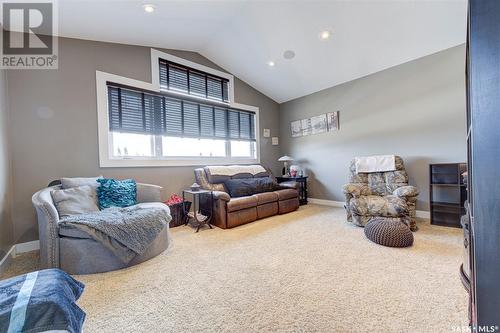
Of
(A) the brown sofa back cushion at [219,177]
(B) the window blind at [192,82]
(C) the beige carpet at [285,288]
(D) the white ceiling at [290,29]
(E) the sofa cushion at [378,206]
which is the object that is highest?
(D) the white ceiling at [290,29]

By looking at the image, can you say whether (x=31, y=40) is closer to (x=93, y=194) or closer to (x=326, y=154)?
(x=93, y=194)

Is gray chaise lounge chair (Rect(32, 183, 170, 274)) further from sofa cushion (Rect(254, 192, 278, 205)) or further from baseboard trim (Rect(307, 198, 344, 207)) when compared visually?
baseboard trim (Rect(307, 198, 344, 207))

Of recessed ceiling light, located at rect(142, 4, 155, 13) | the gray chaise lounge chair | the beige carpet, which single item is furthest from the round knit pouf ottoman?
recessed ceiling light, located at rect(142, 4, 155, 13)

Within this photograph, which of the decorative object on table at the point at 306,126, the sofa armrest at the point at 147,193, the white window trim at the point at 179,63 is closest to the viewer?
the sofa armrest at the point at 147,193

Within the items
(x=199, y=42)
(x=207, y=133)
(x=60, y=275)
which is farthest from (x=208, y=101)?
(x=60, y=275)

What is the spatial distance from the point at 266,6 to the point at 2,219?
4.15m

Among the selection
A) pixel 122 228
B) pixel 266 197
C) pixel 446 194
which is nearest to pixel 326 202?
pixel 266 197

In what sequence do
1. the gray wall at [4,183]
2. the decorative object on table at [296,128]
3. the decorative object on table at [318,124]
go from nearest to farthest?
1. the gray wall at [4,183]
2. the decorative object on table at [318,124]
3. the decorative object on table at [296,128]

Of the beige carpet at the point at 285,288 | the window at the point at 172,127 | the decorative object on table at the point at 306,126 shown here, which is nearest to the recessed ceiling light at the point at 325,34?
the decorative object on table at the point at 306,126

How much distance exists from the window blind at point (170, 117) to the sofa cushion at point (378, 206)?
2862mm

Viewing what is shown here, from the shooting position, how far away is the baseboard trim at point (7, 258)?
2.08 metres

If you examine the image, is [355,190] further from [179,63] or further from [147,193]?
[179,63]

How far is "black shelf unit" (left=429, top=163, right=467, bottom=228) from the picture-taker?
3.01 m

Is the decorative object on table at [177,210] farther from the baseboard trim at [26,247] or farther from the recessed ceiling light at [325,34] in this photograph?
the recessed ceiling light at [325,34]
